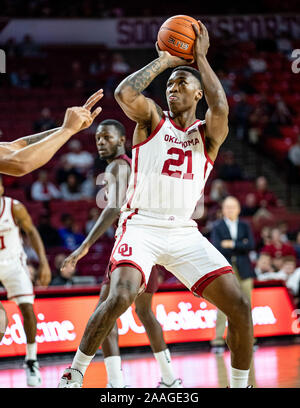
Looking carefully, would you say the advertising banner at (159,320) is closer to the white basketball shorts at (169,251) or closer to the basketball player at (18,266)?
the basketball player at (18,266)

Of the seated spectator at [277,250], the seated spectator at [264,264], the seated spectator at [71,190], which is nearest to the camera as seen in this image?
the seated spectator at [264,264]

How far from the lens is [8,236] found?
720cm

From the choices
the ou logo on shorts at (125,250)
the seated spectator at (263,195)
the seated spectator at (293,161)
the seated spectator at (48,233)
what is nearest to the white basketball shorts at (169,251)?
the ou logo on shorts at (125,250)

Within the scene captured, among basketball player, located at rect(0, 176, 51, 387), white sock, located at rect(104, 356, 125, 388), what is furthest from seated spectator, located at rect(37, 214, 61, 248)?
white sock, located at rect(104, 356, 125, 388)

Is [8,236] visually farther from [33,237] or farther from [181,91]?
[181,91]

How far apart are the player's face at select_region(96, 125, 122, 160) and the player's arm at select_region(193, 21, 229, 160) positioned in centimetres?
142

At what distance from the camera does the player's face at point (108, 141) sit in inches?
240

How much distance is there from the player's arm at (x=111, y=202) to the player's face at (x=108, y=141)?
17 centimetres

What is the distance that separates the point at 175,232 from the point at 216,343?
183 inches

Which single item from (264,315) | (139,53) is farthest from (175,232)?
(139,53)

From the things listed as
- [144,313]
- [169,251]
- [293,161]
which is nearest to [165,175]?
[169,251]

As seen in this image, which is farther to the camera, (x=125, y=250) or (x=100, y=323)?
(x=125, y=250)

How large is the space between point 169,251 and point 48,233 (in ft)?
25.5

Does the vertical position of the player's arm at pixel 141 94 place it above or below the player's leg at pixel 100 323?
above
